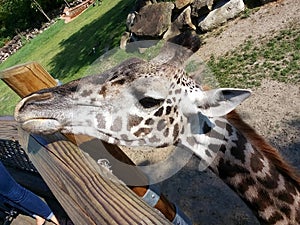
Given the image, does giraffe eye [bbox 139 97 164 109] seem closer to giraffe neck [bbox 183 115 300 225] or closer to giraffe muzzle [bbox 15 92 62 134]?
giraffe neck [bbox 183 115 300 225]

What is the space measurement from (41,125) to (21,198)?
118 centimetres

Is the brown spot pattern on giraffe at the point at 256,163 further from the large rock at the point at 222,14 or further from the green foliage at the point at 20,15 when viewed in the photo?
the green foliage at the point at 20,15

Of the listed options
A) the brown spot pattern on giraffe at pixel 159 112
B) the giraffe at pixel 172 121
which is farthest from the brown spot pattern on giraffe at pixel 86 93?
the brown spot pattern on giraffe at pixel 159 112

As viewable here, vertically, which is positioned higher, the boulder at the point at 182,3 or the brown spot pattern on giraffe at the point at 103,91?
the brown spot pattern on giraffe at the point at 103,91

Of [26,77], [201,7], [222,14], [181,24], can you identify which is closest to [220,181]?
[26,77]

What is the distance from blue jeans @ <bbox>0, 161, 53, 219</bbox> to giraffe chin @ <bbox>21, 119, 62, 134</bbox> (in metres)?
1.04

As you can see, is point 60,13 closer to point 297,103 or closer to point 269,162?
point 297,103

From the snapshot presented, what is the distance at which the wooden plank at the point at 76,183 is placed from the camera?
1283mm

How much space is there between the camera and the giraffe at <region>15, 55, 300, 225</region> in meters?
1.67

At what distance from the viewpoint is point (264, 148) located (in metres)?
1.98

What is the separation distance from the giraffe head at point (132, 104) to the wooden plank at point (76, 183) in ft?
0.35

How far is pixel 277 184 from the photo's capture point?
6.13 ft

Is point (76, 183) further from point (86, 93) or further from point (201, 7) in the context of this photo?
point (201, 7)

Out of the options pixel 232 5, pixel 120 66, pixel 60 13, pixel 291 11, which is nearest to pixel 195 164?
pixel 120 66
